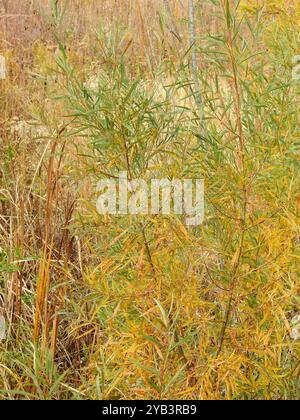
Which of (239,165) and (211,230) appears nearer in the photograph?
(239,165)

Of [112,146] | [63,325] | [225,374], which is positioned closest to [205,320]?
[225,374]

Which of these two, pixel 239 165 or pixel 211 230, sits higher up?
pixel 239 165

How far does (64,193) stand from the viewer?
2434 millimetres

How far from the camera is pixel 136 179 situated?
1.19m

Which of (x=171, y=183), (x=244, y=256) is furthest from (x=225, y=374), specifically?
(x=171, y=183)

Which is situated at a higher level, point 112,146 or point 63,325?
point 112,146

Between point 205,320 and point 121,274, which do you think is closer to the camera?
point 205,320

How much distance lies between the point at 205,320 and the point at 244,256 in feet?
0.42

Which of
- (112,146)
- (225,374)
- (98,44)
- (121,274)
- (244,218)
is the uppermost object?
(98,44)

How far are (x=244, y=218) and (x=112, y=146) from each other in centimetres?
26

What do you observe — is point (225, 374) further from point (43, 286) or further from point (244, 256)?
point (43, 286)
